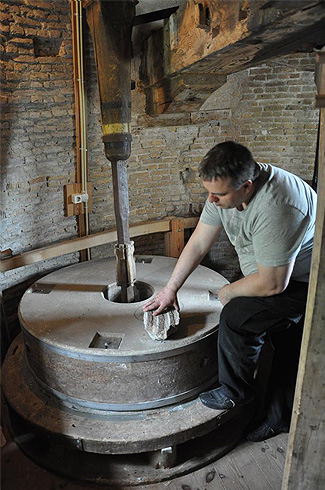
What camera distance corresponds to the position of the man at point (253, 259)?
2.26 metres

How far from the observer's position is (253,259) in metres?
2.63

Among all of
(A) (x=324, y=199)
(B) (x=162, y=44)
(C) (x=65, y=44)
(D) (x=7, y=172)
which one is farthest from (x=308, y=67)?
(A) (x=324, y=199)

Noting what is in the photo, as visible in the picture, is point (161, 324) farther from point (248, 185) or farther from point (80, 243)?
point (80, 243)

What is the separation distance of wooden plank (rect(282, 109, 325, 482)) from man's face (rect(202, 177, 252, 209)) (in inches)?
26.7

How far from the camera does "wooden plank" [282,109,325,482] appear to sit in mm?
1513

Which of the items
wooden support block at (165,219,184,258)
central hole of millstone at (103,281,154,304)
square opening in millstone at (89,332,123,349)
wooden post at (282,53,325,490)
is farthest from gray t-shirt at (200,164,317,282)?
wooden support block at (165,219,184,258)

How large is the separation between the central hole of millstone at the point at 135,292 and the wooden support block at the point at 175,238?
1322mm

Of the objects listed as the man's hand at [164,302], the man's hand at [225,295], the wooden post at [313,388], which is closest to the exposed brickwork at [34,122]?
the man's hand at [164,302]

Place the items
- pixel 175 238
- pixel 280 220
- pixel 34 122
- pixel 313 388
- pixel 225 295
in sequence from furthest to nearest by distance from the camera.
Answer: pixel 175 238 < pixel 34 122 < pixel 225 295 < pixel 280 220 < pixel 313 388

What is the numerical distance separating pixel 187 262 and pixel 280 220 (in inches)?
32.9

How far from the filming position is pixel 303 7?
1.75 metres

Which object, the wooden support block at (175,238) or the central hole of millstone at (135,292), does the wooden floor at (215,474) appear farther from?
the wooden support block at (175,238)

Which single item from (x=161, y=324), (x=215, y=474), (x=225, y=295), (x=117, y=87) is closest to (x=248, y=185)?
(x=225, y=295)

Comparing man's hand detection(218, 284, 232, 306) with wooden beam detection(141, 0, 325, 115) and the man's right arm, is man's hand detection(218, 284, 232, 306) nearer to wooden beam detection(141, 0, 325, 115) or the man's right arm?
the man's right arm
